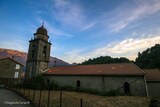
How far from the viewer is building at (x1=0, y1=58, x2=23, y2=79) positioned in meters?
39.5

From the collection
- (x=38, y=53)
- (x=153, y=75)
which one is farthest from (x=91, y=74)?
(x=38, y=53)

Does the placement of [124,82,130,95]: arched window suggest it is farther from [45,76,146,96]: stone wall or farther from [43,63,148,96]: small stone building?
[45,76,146,96]: stone wall

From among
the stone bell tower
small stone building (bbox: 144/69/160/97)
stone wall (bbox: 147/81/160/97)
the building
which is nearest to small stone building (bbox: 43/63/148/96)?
small stone building (bbox: 144/69/160/97)

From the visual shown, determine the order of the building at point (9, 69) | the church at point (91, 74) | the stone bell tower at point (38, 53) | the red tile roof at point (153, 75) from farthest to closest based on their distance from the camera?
the building at point (9, 69), the stone bell tower at point (38, 53), the red tile roof at point (153, 75), the church at point (91, 74)

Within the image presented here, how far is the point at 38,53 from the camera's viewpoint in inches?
1152

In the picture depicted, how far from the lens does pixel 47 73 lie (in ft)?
95.2

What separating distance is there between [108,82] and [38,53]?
1769 cm

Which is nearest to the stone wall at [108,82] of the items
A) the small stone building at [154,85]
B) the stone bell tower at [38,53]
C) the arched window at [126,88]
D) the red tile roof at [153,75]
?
the arched window at [126,88]

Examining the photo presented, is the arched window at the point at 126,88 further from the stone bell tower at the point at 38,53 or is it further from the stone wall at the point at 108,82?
the stone bell tower at the point at 38,53

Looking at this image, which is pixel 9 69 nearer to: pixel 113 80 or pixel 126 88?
pixel 113 80

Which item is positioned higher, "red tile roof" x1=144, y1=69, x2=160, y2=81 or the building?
the building

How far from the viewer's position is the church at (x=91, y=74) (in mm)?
18513

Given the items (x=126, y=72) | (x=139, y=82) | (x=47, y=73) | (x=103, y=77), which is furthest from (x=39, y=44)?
(x=139, y=82)

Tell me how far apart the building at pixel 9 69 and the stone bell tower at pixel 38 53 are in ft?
46.8
